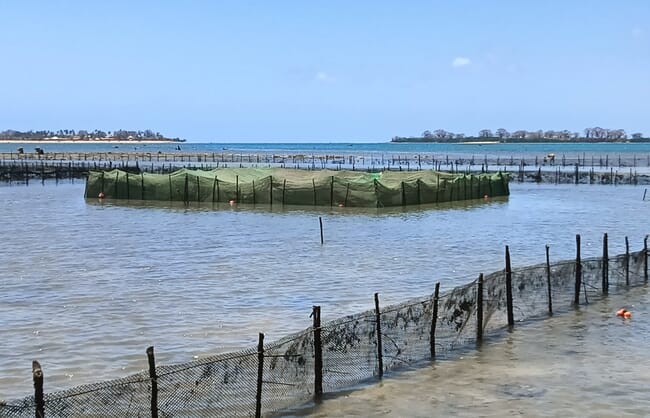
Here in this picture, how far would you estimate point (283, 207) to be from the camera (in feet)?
147

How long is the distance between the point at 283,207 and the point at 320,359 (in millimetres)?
33213

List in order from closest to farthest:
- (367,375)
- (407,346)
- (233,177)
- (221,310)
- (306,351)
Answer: (306,351)
(367,375)
(407,346)
(221,310)
(233,177)

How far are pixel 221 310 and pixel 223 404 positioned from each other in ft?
23.4

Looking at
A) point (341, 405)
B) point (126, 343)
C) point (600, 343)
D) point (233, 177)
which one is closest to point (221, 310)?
point (126, 343)

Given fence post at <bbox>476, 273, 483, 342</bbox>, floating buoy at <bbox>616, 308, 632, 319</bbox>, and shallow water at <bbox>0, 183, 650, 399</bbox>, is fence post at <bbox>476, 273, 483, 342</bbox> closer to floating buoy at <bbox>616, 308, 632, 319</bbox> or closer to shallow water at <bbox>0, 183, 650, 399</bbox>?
shallow water at <bbox>0, 183, 650, 399</bbox>

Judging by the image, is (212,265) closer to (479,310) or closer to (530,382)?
(479,310)

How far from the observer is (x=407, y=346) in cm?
1393

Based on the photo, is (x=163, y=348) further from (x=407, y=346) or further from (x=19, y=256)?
(x=19, y=256)

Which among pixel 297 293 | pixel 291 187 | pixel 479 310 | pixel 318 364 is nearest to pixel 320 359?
pixel 318 364

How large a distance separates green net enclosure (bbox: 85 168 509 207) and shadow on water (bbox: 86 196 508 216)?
385mm

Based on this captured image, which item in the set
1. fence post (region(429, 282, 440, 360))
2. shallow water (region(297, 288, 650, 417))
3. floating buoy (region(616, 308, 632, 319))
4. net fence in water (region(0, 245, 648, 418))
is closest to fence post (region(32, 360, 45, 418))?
net fence in water (region(0, 245, 648, 418))

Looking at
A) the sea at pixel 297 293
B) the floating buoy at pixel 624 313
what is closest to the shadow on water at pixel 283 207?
the sea at pixel 297 293

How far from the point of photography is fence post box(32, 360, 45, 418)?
7.87 m

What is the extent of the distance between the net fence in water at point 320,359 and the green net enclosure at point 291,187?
27.0 metres
